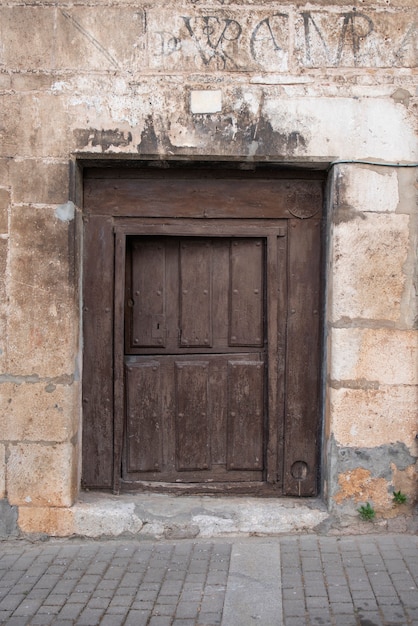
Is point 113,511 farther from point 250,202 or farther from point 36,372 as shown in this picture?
point 250,202

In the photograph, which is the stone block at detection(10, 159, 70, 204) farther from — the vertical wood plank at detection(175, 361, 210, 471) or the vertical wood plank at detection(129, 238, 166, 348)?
the vertical wood plank at detection(175, 361, 210, 471)

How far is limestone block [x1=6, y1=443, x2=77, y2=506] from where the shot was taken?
13.3 feet

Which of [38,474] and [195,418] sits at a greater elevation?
[195,418]

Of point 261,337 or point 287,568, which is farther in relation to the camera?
point 261,337

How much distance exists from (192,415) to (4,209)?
1.75 metres

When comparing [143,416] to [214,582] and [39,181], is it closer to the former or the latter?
Answer: [214,582]

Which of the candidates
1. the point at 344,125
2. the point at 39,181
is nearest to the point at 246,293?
the point at 344,125

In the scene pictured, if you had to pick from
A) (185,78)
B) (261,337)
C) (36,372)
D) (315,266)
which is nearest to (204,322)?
(261,337)

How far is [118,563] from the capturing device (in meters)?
3.75

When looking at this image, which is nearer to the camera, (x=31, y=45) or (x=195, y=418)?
(x=31, y=45)

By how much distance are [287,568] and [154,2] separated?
11.0 feet

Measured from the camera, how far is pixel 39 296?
4066mm

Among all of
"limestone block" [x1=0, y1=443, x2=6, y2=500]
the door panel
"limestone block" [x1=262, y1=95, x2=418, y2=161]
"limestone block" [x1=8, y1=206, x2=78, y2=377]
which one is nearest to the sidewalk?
"limestone block" [x1=0, y1=443, x2=6, y2=500]

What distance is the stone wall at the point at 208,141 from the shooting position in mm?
4035
